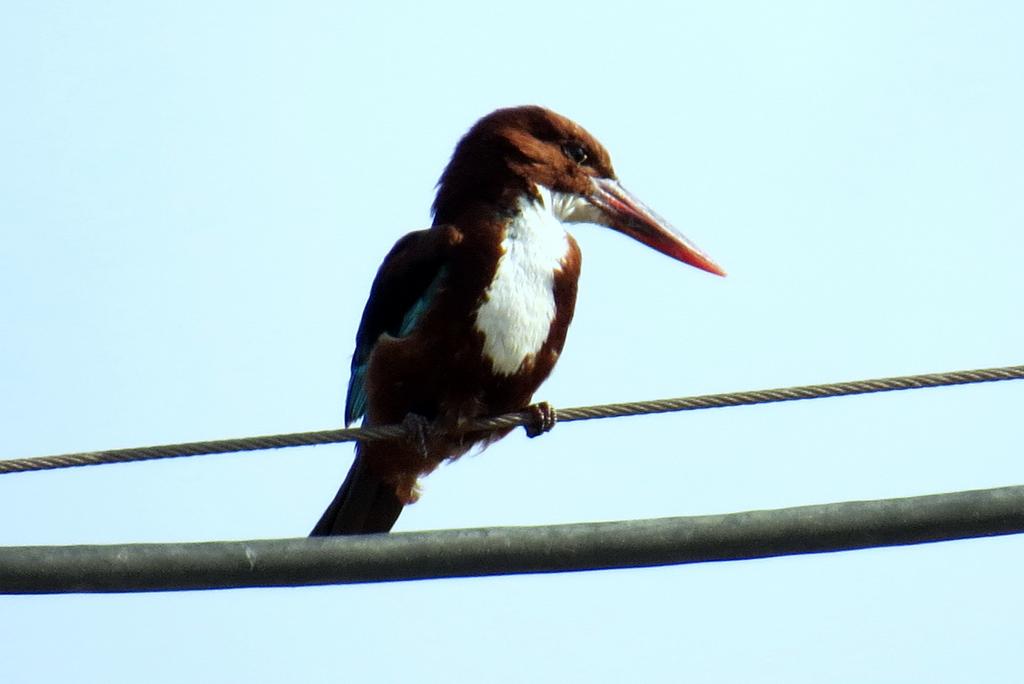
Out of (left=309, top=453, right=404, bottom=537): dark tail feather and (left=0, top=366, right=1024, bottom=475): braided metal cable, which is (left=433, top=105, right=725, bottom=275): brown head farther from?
(left=0, top=366, right=1024, bottom=475): braided metal cable

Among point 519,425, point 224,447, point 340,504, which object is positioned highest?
point 224,447

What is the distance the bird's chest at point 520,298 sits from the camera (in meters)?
4.61

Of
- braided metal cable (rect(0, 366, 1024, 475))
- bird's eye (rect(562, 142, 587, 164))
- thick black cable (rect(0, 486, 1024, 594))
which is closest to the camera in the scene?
thick black cable (rect(0, 486, 1024, 594))

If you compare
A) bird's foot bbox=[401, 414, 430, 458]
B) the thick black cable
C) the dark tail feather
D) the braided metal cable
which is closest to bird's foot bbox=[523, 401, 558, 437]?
bird's foot bbox=[401, 414, 430, 458]

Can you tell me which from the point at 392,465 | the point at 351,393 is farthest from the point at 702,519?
the point at 351,393

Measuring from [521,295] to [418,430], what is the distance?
0.50 m

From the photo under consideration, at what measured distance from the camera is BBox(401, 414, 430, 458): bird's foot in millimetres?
4570

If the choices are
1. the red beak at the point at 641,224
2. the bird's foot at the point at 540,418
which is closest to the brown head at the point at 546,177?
the red beak at the point at 641,224

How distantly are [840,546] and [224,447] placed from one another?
1.29 metres

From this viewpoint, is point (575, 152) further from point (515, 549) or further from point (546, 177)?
point (515, 549)

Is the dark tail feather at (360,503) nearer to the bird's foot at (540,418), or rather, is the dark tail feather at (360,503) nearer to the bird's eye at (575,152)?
the bird's foot at (540,418)

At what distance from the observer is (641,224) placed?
554 centimetres

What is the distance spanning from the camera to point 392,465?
485 cm

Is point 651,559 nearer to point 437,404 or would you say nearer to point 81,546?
point 81,546
